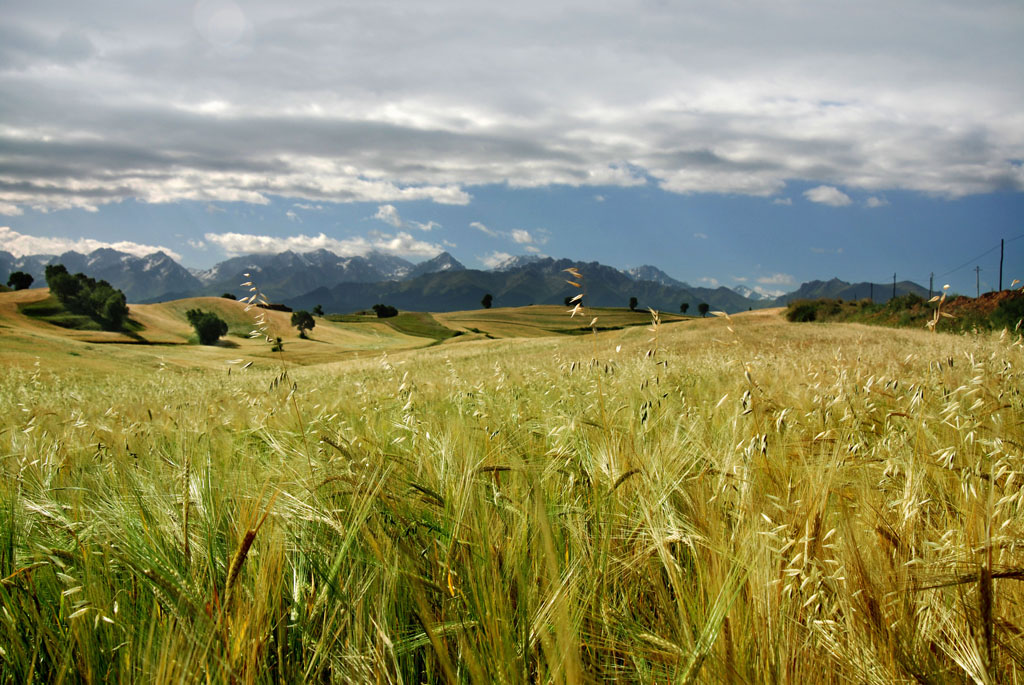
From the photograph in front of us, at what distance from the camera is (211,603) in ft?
4.06

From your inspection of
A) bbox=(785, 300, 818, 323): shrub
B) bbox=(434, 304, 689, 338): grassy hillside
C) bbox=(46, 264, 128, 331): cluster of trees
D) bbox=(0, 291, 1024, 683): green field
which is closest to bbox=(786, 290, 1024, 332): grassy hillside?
bbox=(785, 300, 818, 323): shrub

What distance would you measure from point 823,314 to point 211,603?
256 ft

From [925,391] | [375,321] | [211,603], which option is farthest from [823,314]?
[375,321]

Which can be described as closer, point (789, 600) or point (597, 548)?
point (789, 600)

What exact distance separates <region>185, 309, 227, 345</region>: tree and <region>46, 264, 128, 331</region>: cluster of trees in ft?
34.6

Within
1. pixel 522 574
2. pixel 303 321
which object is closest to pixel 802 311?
pixel 522 574

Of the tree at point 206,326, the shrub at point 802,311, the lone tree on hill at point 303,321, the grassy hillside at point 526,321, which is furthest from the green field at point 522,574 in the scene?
the grassy hillside at point 526,321

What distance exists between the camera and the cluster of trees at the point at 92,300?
8919 cm

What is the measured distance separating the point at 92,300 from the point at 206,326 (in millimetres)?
18309

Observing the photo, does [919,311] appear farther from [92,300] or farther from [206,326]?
[92,300]

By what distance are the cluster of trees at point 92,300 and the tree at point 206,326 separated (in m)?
10.6

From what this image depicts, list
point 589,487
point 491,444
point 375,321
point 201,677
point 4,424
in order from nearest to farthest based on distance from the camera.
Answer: point 201,677, point 589,487, point 491,444, point 4,424, point 375,321

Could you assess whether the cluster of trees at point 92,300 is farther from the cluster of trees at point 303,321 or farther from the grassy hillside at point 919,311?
the grassy hillside at point 919,311

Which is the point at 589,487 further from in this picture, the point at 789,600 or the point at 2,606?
the point at 2,606
